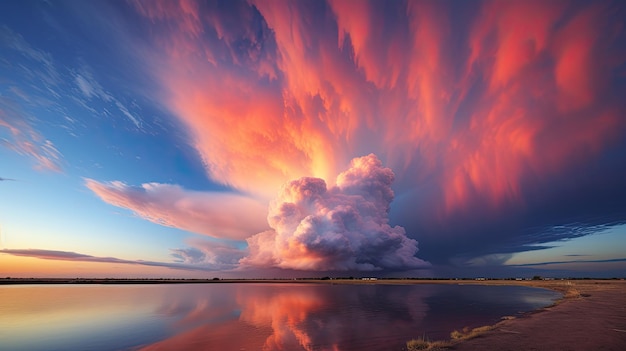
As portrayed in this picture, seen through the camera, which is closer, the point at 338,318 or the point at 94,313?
the point at 338,318

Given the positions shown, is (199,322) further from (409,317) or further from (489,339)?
(489,339)

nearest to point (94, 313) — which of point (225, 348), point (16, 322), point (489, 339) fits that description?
point (16, 322)

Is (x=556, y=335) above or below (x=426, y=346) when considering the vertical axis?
above

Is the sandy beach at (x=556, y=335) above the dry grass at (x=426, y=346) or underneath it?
above

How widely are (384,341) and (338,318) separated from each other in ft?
55.7

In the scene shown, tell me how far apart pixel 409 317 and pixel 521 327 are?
15.8 meters

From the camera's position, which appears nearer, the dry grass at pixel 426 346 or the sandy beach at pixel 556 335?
the sandy beach at pixel 556 335

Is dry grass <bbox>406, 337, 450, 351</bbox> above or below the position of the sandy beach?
below

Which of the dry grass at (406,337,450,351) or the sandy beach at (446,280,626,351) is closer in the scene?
the sandy beach at (446,280,626,351)

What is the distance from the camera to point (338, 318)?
43.8m

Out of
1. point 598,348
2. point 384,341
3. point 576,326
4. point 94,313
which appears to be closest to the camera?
point 598,348

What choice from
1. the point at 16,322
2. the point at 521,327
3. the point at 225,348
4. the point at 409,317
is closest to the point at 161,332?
the point at 225,348

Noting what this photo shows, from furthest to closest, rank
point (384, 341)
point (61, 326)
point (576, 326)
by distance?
point (61, 326) < point (576, 326) < point (384, 341)

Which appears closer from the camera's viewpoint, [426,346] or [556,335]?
[426,346]
